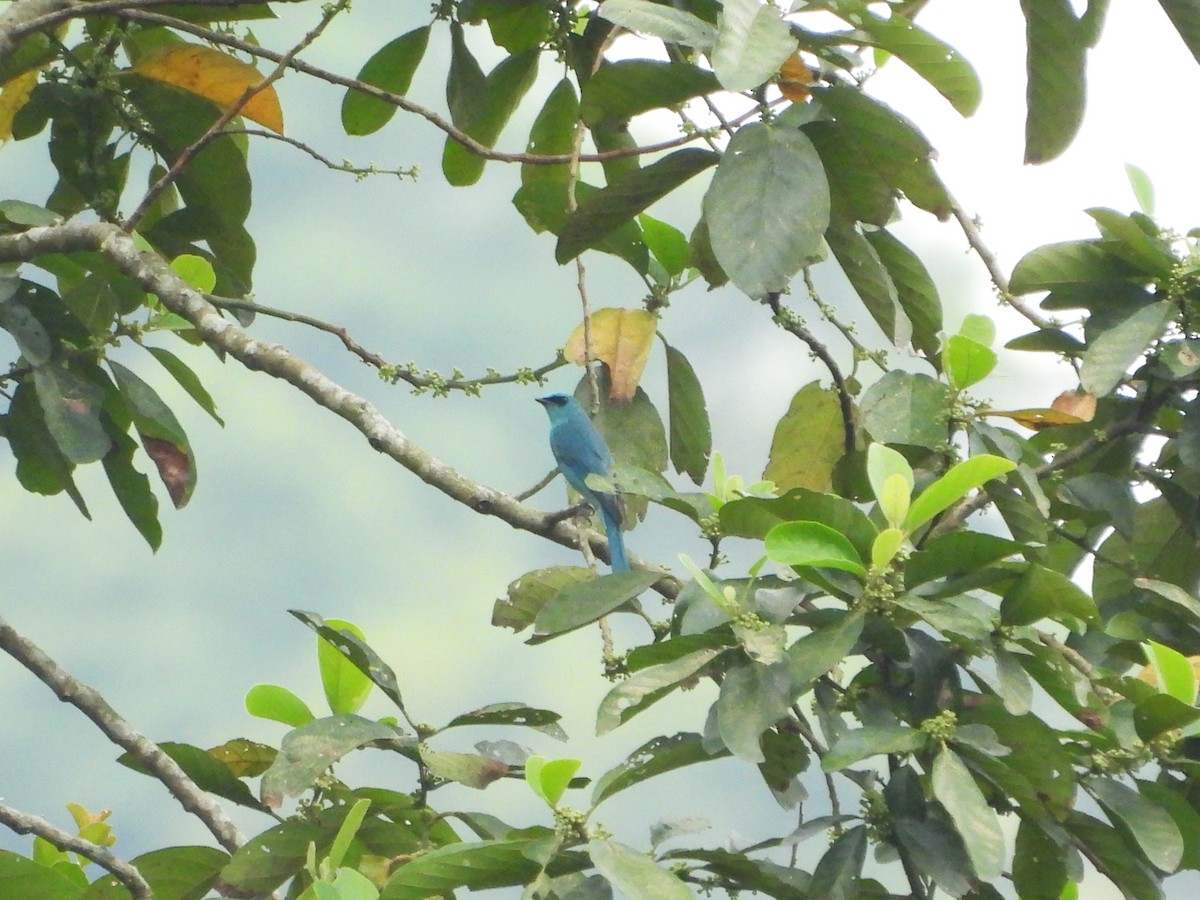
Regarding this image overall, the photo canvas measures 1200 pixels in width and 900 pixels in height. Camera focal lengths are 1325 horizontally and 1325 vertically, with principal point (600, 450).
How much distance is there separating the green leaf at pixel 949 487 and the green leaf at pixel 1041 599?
0.14 metres

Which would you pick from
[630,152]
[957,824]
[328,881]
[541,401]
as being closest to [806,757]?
[957,824]

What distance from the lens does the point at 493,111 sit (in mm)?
3203

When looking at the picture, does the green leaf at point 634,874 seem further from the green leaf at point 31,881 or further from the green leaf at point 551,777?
the green leaf at point 31,881

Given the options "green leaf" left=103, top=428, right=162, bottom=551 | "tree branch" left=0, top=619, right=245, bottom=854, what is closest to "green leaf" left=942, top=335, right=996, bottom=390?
"tree branch" left=0, top=619, right=245, bottom=854

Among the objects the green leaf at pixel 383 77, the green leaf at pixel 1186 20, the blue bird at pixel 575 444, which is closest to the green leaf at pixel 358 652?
the green leaf at pixel 383 77

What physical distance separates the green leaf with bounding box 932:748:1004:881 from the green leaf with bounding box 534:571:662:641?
470mm

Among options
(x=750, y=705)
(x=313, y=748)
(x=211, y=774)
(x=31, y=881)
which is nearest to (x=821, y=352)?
(x=750, y=705)

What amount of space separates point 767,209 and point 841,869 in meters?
0.98

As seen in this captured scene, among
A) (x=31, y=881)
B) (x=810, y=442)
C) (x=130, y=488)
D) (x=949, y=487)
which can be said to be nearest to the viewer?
(x=949, y=487)

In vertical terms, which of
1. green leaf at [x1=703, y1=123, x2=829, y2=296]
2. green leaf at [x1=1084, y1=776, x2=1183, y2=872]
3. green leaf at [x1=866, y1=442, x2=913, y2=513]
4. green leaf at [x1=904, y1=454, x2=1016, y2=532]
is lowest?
green leaf at [x1=1084, y1=776, x2=1183, y2=872]

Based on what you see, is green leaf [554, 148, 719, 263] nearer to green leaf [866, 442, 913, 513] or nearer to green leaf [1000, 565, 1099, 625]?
green leaf [866, 442, 913, 513]

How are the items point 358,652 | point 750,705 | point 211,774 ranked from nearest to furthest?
1. point 750,705
2. point 358,652
3. point 211,774

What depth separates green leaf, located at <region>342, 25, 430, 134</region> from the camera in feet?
10.3

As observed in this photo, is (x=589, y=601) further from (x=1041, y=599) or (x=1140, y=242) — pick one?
(x=1140, y=242)
